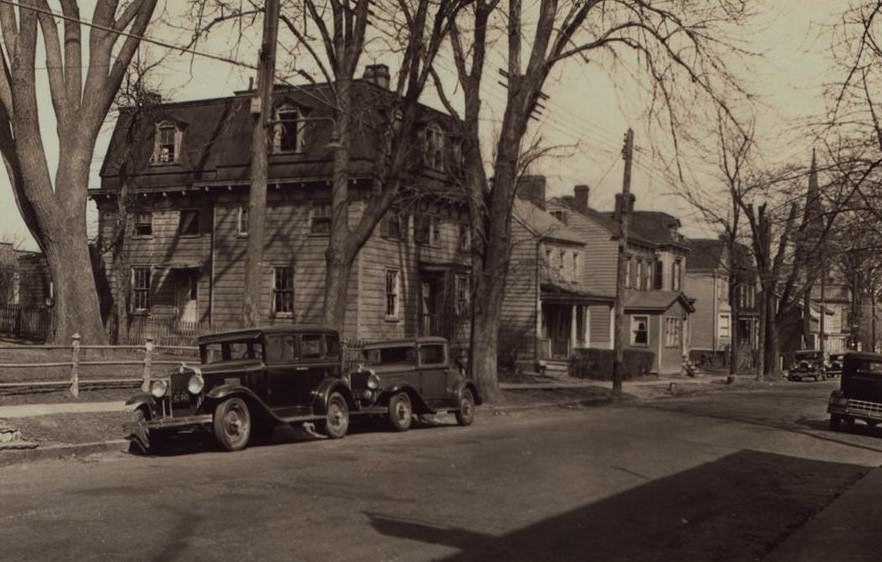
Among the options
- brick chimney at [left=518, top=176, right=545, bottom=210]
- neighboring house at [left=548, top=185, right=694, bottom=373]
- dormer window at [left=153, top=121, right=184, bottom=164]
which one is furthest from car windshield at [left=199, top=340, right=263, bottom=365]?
neighboring house at [left=548, top=185, right=694, bottom=373]

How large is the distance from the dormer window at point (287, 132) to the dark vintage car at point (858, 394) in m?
20.7

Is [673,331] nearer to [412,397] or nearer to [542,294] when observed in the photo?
[542,294]

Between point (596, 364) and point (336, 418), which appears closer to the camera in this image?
point (336, 418)

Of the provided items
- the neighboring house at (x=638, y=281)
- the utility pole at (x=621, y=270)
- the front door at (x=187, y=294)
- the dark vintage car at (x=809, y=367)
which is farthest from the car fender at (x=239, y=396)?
the dark vintage car at (x=809, y=367)

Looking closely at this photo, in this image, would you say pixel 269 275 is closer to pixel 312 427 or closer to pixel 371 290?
pixel 371 290

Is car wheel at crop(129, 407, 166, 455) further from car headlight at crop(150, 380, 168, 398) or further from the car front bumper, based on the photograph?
the car front bumper

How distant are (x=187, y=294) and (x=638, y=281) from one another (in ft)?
98.4

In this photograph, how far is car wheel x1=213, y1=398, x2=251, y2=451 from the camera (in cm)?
1318

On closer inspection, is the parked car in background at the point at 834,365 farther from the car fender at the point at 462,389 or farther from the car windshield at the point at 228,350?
the car windshield at the point at 228,350

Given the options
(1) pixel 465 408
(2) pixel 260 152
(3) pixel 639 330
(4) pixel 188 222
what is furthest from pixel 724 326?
(2) pixel 260 152

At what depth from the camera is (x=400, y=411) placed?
17234 mm

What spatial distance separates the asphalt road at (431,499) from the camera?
7.29 metres

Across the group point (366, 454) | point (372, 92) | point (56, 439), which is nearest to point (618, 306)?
point (372, 92)

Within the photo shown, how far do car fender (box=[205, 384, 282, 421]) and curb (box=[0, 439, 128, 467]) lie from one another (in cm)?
164
